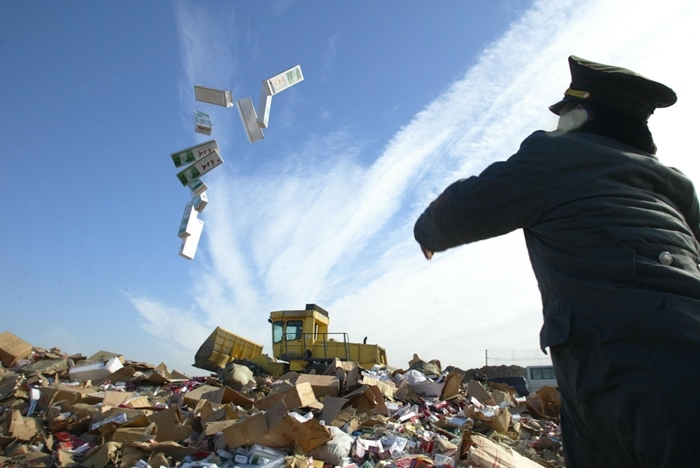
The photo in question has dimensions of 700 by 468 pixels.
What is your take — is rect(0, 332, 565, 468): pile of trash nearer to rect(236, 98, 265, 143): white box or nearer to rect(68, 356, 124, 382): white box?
rect(68, 356, 124, 382): white box

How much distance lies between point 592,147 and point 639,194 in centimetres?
15

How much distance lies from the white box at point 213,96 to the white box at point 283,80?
13.9 inches

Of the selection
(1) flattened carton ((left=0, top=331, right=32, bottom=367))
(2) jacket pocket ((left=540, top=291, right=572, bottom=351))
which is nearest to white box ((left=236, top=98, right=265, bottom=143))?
(2) jacket pocket ((left=540, top=291, right=572, bottom=351))

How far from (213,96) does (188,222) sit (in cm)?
117

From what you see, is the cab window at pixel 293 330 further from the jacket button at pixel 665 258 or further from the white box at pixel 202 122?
the jacket button at pixel 665 258

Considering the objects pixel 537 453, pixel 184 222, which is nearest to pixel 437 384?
pixel 537 453

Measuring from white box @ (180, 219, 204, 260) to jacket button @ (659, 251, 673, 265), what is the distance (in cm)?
361

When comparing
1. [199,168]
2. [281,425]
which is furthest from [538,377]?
[199,168]

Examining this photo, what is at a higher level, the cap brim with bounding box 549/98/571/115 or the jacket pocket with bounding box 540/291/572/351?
the cap brim with bounding box 549/98/571/115

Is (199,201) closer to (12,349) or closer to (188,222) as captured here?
(188,222)

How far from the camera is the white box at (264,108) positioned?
166 inches

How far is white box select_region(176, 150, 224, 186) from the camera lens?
4234 mm

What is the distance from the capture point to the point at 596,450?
1.07m

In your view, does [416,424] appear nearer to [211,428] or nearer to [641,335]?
[211,428]
